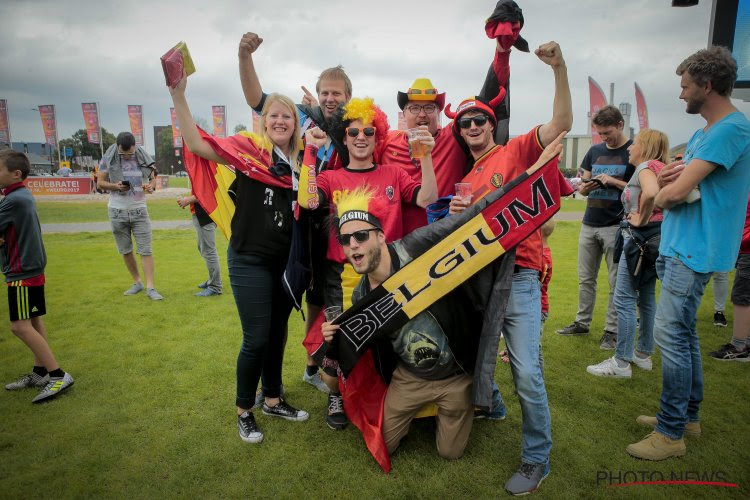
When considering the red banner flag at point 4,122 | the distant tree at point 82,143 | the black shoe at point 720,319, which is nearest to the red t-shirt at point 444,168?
the black shoe at point 720,319

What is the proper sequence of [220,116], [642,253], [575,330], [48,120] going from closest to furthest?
1. [642,253]
2. [575,330]
3. [48,120]
4. [220,116]

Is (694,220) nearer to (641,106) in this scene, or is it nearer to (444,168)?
(444,168)

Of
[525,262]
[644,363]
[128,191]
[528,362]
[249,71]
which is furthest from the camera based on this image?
[128,191]

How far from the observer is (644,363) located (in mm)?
4590

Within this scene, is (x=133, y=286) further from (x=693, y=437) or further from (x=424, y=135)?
(x=693, y=437)

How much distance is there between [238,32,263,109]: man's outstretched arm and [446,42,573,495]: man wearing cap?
1.67 meters

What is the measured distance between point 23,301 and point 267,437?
105 inches

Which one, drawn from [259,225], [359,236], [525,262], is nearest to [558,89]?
[525,262]

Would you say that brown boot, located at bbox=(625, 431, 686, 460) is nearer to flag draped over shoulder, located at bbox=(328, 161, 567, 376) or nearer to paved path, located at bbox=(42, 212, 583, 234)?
flag draped over shoulder, located at bbox=(328, 161, 567, 376)

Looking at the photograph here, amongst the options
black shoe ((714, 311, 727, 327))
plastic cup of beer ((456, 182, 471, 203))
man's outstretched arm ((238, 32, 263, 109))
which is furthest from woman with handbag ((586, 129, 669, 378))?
man's outstretched arm ((238, 32, 263, 109))

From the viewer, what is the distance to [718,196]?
2875mm

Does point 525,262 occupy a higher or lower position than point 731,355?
higher

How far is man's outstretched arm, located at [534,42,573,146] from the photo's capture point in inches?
105

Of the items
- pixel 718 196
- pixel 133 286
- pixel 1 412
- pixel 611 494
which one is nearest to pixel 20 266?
pixel 1 412
